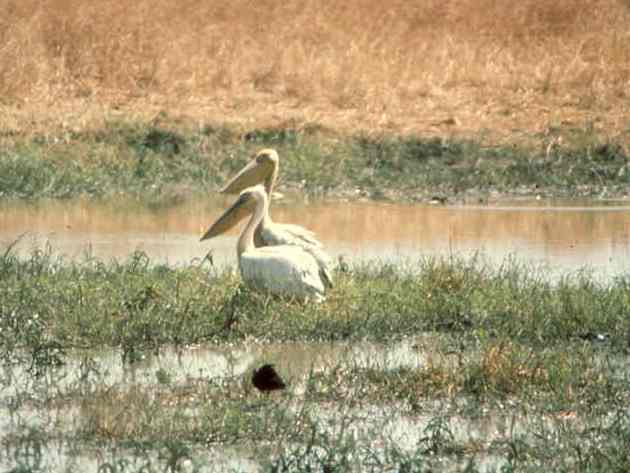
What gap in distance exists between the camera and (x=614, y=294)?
1098 cm

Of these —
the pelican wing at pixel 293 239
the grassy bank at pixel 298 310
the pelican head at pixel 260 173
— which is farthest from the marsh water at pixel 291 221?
the pelican wing at pixel 293 239

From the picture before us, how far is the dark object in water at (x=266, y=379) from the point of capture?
8.69 meters

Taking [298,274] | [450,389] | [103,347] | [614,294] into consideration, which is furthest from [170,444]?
[614,294]

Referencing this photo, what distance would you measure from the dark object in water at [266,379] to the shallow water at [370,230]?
440 centimetres

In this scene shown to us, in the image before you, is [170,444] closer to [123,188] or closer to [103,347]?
[103,347]

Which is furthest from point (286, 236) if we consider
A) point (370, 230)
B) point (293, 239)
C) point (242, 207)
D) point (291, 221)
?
point (291, 221)

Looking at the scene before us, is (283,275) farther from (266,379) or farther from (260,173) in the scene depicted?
(260,173)

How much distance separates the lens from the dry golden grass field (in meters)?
20.7

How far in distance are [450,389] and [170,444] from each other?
1.83 m

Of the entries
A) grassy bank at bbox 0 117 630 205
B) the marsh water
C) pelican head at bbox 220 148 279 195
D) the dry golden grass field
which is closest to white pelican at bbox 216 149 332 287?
pelican head at bbox 220 148 279 195

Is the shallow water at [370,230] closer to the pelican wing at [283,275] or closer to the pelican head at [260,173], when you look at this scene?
the pelican head at [260,173]

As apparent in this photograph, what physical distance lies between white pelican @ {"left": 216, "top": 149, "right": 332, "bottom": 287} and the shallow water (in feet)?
2.09

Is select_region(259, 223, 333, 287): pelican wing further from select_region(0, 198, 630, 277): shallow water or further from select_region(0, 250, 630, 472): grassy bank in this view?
select_region(0, 198, 630, 277): shallow water

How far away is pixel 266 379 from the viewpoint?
28.6 ft
